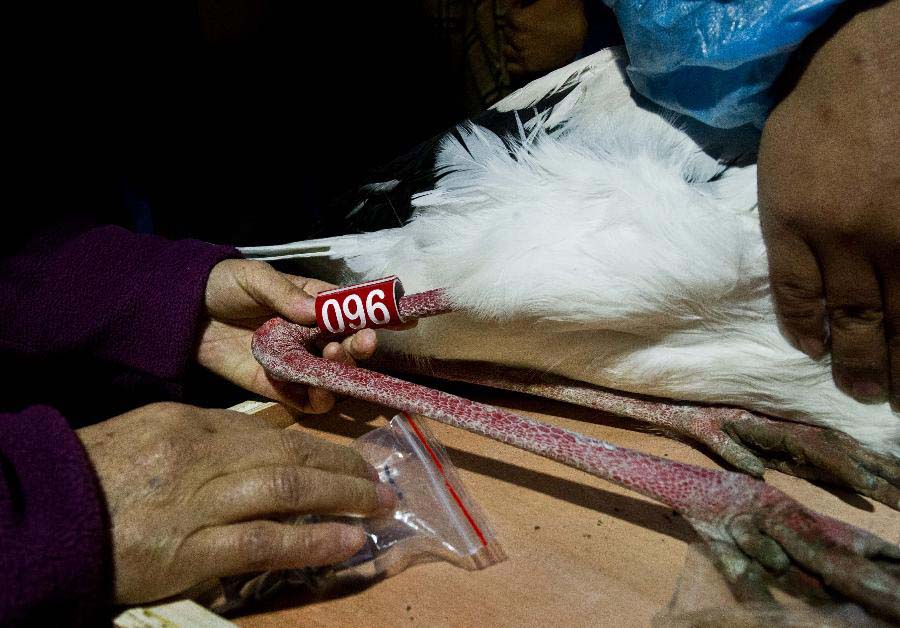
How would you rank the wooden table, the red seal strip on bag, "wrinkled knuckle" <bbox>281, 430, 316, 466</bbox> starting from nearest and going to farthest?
1. the wooden table
2. "wrinkled knuckle" <bbox>281, 430, 316, 466</bbox>
3. the red seal strip on bag

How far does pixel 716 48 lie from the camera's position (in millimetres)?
804

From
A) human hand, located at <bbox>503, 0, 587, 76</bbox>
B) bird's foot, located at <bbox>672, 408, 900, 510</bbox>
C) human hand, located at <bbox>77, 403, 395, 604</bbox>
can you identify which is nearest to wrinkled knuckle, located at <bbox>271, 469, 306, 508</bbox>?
human hand, located at <bbox>77, 403, 395, 604</bbox>

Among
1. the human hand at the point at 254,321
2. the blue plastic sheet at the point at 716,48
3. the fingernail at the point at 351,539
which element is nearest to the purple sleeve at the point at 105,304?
the human hand at the point at 254,321

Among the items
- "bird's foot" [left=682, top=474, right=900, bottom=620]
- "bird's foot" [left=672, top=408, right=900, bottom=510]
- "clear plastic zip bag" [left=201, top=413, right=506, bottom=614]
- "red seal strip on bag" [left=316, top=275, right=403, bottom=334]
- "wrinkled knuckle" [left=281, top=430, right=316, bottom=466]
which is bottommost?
"bird's foot" [left=672, top=408, right=900, bottom=510]

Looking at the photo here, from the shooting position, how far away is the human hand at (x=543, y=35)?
1.43 meters

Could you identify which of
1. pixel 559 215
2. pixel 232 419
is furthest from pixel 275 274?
pixel 559 215

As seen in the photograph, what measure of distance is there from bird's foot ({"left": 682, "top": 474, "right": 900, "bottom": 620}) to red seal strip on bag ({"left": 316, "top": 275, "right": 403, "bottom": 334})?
0.46 meters

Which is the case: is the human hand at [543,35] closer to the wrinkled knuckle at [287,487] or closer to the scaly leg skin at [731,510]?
the scaly leg skin at [731,510]

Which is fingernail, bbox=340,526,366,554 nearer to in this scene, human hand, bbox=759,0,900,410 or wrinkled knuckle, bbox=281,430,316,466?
wrinkled knuckle, bbox=281,430,316,466

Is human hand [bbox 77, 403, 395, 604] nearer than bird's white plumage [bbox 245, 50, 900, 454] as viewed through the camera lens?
Yes

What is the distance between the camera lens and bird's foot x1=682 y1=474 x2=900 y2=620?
62cm

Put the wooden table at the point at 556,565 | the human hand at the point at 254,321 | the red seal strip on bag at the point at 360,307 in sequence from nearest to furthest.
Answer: the wooden table at the point at 556,565 < the red seal strip on bag at the point at 360,307 < the human hand at the point at 254,321

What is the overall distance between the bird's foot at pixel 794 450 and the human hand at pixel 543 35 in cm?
90

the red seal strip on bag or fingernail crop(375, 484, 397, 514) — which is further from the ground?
the red seal strip on bag
